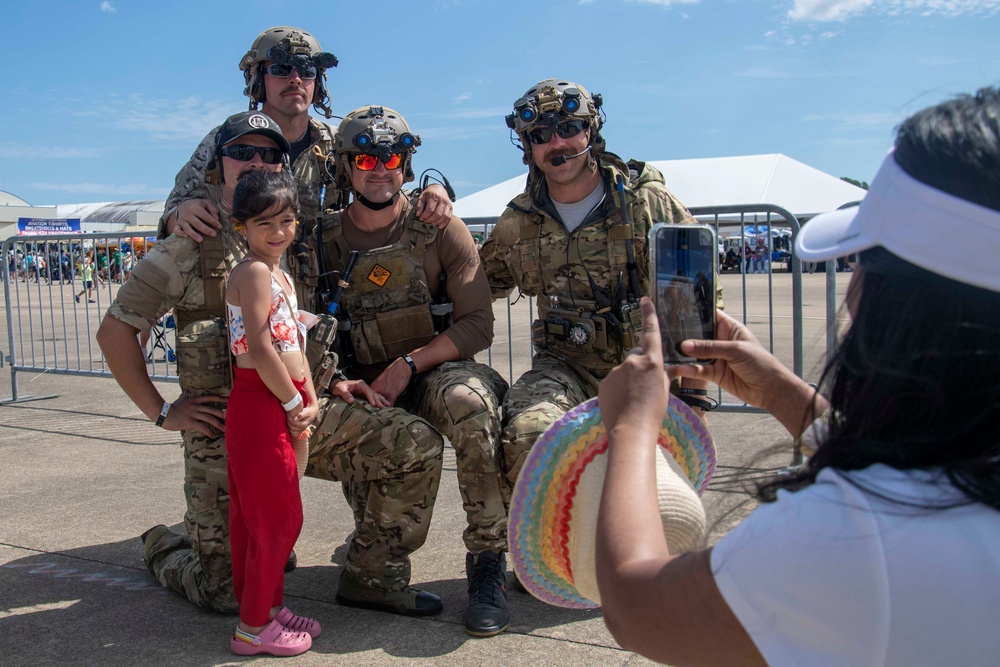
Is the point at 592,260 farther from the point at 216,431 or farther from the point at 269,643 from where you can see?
the point at 269,643

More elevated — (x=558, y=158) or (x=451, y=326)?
(x=558, y=158)

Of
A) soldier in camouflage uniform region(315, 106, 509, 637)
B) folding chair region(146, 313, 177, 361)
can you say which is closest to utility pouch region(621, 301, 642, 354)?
soldier in camouflage uniform region(315, 106, 509, 637)

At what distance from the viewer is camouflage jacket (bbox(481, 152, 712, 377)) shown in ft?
12.5

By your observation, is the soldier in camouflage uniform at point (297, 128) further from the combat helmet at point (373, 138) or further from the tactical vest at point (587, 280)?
the tactical vest at point (587, 280)

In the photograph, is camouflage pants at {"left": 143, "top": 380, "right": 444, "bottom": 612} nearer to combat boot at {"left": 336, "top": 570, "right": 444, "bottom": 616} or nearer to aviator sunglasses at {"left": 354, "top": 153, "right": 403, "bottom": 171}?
combat boot at {"left": 336, "top": 570, "right": 444, "bottom": 616}

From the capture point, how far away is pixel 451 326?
387 centimetres

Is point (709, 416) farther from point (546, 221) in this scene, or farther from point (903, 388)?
point (903, 388)

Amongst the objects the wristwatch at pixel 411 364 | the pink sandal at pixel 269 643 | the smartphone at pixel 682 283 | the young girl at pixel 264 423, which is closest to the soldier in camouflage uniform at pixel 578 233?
the wristwatch at pixel 411 364

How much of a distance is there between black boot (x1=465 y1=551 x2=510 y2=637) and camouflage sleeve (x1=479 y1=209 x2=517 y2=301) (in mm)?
1321

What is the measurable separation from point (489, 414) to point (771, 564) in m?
2.44

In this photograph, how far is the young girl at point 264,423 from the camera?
2982 millimetres

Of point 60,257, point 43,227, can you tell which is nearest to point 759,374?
point 60,257

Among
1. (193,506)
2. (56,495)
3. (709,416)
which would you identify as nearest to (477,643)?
(193,506)

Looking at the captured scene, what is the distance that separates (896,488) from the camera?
1.03m
